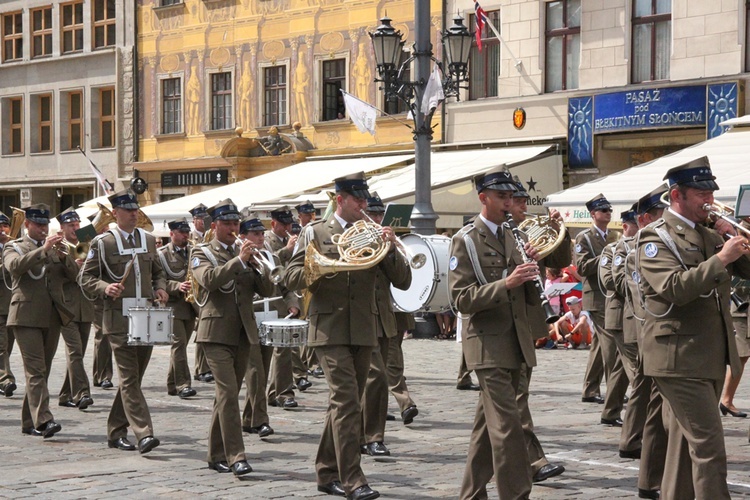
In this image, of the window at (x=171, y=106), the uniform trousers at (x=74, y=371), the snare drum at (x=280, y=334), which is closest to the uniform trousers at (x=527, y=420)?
the snare drum at (x=280, y=334)

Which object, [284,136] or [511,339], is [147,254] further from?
[284,136]

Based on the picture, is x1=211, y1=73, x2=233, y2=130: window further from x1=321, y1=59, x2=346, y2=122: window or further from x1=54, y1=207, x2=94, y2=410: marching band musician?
x1=54, y1=207, x2=94, y2=410: marching band musician

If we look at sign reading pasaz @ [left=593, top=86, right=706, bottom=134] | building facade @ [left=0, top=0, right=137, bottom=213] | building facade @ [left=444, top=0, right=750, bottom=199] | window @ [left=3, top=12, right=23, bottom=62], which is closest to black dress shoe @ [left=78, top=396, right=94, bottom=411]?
building facade @ [left=444, top=0, right=750, bottom=199]

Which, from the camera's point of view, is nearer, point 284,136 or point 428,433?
point 428,433

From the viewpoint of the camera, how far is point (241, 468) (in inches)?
386

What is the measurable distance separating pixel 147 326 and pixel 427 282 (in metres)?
3.99

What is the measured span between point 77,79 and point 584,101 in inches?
700

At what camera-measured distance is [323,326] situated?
943cm

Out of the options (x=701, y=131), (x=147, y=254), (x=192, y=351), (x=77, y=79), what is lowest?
(x=192, y=351)

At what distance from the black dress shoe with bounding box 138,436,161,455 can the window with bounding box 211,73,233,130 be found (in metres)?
25.4

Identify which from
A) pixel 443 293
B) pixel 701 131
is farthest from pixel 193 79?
pixel 443 293

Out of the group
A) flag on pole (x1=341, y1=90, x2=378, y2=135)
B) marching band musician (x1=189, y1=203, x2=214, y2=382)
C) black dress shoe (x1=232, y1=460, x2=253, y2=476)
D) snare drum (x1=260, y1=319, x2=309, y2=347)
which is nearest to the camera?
black dress shoe (x1=232, y1=460, x2=253, y2=476)

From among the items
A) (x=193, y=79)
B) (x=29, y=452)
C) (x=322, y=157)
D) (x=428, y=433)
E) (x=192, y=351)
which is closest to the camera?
(x=29, y=452)

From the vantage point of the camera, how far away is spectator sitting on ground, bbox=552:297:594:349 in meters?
22.1
